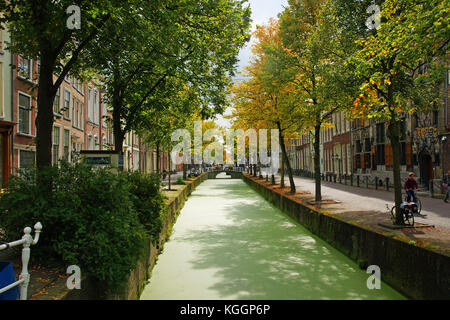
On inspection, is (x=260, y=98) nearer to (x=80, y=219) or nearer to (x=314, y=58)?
(x=314, y=58)

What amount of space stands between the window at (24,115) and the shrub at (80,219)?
1673 centimetres

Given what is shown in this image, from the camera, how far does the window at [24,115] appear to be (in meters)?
20.6

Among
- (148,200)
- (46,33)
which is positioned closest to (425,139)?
(148,200)

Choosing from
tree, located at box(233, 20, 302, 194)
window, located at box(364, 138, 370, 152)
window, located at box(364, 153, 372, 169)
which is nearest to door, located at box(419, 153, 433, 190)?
tree, located at box(233, 20, 302, 194)

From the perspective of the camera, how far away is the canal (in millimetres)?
8398

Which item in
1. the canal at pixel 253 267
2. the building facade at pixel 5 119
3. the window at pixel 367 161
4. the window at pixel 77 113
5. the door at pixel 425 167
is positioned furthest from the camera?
the window at pixel 367 161

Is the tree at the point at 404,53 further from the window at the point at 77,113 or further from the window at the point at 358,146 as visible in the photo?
the window at the point at 358,146

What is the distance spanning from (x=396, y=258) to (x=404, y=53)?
4.28 meters

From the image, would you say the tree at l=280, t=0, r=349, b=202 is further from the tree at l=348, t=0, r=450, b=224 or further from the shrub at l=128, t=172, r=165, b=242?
the shrub at l=128, t=172, r=165, b=242

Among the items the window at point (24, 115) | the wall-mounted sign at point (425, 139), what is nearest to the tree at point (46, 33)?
the window at point (24, 115)

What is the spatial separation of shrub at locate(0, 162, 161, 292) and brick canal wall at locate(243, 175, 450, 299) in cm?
482

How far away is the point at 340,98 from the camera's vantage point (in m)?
13.6
